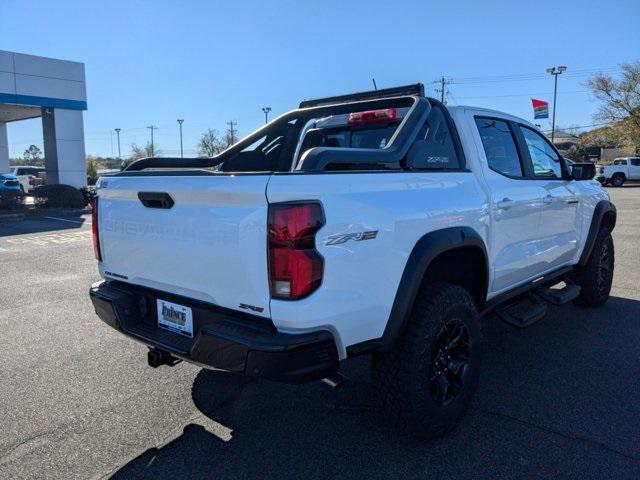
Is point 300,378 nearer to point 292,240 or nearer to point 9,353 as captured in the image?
point 292,240

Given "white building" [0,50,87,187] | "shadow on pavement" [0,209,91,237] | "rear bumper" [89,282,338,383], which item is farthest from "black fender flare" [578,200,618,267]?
"white building" [0,50,87,187]

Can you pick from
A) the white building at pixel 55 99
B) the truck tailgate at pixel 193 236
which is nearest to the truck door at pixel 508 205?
the truck tailgate at pixel 193 236

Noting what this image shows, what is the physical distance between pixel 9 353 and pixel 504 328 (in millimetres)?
4417

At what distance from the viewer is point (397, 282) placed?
8.45 feet

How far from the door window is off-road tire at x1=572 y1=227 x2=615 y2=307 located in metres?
1.13

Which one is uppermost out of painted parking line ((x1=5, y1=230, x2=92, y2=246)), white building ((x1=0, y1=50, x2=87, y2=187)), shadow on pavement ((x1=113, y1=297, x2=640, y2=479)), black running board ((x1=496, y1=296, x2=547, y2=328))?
white building ((x1=0, y1=50, x2=87, y2=187))

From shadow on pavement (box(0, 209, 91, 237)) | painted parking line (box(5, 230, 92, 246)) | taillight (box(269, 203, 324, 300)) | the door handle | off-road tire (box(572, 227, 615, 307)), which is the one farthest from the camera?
shadow on pavement (box(0, 209, 91, 237))

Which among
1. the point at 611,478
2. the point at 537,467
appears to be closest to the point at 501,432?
the point at 537,467

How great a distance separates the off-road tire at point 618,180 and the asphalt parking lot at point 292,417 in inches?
1323

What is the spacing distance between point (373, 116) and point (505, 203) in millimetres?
1161

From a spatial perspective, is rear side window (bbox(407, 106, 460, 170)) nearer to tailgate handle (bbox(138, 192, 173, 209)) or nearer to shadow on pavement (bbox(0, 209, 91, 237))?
tailgate handle (bbox(138, 192, 173, 209))

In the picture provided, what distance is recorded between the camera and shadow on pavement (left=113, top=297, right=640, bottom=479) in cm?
262

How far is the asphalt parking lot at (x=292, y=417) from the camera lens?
8.70 feet

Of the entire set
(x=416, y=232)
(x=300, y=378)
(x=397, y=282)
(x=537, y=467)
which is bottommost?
(x=537, y=467)
